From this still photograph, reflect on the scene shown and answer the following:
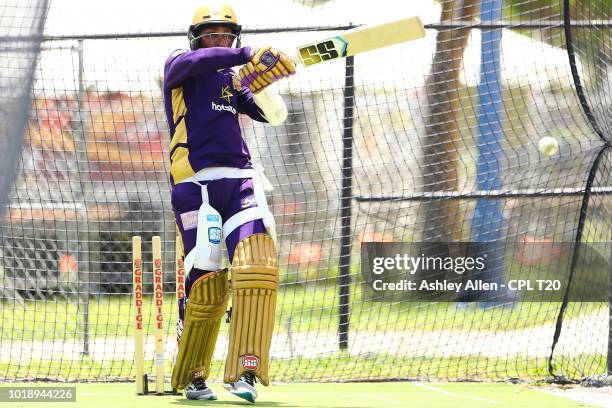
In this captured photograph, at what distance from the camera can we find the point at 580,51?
704 cm

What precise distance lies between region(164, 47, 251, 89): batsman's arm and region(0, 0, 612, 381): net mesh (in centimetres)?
188

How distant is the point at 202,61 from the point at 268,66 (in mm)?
322

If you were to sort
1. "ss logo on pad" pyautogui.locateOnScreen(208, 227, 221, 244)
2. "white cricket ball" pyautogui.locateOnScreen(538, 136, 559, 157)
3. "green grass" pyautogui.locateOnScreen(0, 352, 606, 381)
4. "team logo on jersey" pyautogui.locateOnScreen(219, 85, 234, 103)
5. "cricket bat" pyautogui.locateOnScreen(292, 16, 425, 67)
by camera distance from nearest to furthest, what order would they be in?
"cricket bat" pyautogui.locateOnScreen(292, 16, 425, 67), "ss logo on pad" pyautogui.locateOnScreen(208, 227, 221, 244), "team logo on jersey" pyautogui.locateOnScreen(219, 85, 234, 103), "green grass" pyautogui.locateOnScreen(0, 352, 606, 381), "white cricket ball" pyautogui.locateOnScreen(538, 136, 559, 157)

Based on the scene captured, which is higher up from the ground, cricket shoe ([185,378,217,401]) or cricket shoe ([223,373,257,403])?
cricket shoe ([223,373,257,403])

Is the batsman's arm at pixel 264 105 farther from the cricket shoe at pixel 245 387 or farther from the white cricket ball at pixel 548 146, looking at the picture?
the white cricket ball at pixel 548 146

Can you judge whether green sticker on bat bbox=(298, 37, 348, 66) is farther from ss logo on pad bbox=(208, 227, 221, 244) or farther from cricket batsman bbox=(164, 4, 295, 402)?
ss logo on pad bbox=(208, 227, 221, 244)

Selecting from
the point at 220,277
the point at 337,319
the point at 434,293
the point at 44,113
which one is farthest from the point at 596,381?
the point at 44,113

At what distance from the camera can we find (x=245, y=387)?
16.4ft

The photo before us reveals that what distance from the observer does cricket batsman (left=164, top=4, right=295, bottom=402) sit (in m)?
5.04

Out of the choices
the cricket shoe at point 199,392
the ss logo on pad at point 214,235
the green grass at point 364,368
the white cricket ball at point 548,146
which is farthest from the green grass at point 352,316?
the ss logo on pad at point 214,235

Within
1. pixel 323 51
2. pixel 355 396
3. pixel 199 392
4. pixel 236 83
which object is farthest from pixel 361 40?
pixel 355 396

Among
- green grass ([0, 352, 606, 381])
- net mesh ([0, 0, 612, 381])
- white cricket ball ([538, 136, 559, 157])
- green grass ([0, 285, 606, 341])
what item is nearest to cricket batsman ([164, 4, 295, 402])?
green grass ([0, 352, 606, 381])

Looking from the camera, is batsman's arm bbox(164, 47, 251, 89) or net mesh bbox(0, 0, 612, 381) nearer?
batsman's arm bbox(164, 47, 251, 89)

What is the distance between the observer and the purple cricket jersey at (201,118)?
5207mm
